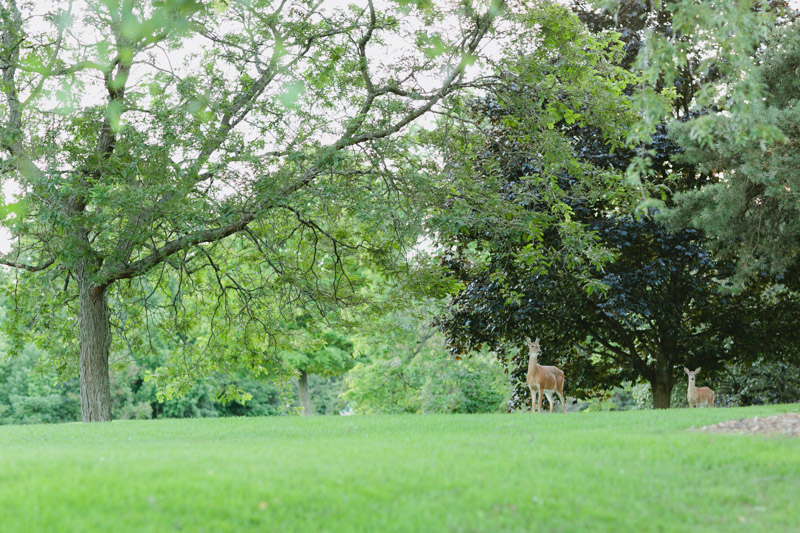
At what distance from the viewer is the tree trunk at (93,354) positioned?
16.3 meters

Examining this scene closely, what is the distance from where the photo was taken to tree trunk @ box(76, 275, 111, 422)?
53.5 ft

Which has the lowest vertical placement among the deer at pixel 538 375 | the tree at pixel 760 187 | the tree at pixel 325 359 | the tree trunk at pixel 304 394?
the tree trunk at pixel 304 394

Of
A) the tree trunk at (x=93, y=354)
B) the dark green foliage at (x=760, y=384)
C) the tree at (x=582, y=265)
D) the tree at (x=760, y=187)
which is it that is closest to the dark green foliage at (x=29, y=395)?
the tree trunk at (x=93, y=354)

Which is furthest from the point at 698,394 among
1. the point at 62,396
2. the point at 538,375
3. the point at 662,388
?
the point at 62,396

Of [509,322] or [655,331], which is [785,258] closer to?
[655,331]

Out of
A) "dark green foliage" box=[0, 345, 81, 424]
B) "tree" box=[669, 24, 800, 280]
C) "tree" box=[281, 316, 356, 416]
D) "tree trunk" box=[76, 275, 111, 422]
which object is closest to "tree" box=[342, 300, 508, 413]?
"tree" box=[281, 316, 356, 416]

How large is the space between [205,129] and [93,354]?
19.0ft

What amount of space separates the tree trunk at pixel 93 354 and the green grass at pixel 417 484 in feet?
23.5

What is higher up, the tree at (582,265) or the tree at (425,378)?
the tree at (582,265)

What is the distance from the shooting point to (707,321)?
18906 mm

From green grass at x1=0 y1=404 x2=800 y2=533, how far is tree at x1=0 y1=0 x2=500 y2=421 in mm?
5529

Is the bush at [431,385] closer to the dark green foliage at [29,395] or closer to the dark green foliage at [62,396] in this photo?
the dark green foliage at [62,396]

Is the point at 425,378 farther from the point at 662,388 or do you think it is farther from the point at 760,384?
the point at 662,388

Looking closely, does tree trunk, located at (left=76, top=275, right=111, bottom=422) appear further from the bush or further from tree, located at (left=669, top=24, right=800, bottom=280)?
the bush
